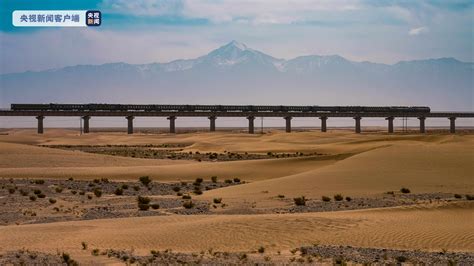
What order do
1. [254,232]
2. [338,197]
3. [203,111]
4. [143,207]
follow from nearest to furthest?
1. [254,232]
2. [143,207]
3. [338,197]
4. [203,111]

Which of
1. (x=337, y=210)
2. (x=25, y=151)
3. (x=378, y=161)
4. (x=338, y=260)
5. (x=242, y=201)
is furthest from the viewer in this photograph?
(x=25, y=151)

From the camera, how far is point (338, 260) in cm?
1343

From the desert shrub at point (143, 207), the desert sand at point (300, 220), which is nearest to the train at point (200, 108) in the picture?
the desert sand at point (300, 220)

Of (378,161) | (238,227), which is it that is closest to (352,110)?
(378,161)

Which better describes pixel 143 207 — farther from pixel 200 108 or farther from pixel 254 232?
pixel 200 108

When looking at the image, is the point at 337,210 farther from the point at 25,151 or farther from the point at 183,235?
the point at 25,151

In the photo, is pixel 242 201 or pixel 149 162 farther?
pixel 149 162

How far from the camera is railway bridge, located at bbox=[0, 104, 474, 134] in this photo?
111 metres

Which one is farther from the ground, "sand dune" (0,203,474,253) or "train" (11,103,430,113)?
"train" (11,103,430,113)

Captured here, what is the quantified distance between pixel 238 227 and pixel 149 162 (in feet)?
118

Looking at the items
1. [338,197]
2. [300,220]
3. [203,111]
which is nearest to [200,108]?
[203,111]

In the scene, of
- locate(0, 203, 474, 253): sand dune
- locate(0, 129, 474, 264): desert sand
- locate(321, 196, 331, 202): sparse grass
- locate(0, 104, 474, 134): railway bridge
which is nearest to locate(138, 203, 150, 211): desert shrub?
locate(0, 129, 474, 264): desert sand

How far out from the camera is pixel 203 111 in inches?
4737

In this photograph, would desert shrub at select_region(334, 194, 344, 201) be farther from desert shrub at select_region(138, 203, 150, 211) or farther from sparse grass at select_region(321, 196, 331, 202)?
desert shrub at select_region(138, 203, 150, 211)
